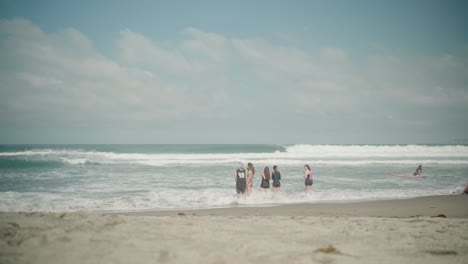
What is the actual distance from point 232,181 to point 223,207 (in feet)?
23.7

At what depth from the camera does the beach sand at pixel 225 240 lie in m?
4.23

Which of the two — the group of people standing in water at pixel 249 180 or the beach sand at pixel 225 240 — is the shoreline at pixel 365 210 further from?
the beach sand at pixel 225 240

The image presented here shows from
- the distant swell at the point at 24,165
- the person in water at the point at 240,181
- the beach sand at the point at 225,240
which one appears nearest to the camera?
the beach sand at the point at 225,240

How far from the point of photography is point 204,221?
6742 millimetres

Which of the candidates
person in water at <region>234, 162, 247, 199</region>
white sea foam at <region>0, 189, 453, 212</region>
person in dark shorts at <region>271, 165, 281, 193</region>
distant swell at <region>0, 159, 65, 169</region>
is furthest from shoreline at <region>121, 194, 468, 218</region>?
distant swell at <region>0, 159, 65, 169</region>

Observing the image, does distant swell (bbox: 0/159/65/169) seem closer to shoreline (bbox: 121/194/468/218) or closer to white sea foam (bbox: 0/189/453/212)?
white sea foam (bbox: 0/189/453/212)

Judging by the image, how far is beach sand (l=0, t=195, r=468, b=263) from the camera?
13.9 ft

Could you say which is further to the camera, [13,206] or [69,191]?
[69,191]

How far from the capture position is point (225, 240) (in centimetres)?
508

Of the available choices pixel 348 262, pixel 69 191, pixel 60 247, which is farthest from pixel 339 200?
pixel 69 191

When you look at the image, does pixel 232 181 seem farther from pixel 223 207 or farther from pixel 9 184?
pixel 9 184

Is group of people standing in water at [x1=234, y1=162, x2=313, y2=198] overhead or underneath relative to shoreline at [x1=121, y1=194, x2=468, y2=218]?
overhead

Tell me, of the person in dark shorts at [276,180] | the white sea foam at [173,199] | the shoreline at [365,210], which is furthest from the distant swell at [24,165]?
the person in dark shorts at [276,180]

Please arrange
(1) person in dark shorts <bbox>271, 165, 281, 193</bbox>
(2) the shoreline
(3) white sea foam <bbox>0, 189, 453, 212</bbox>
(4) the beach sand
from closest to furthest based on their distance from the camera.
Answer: (4) the beach sand
(2) the shoreline
(3) white sea foam <bbox>0, 189, 453, 212</bbox>
(1) person in dark shorts <bbox>271, 165, 281, 193</bbox>
